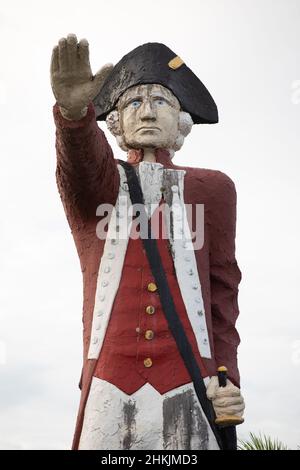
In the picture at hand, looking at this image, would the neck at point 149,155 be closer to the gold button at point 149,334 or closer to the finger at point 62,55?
the finger at point 62,55

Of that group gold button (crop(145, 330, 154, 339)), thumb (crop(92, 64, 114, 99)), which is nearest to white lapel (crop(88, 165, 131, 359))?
gold button (crop(145, 330, 154, 339))

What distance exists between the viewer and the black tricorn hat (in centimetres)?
627

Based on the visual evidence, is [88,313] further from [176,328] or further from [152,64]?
[152,64]

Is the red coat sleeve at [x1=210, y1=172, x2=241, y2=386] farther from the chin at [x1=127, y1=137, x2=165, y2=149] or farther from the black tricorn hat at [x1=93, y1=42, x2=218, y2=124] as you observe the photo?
the black tricorn hat at [x1=93, y1=42, x2=218, y2=124]

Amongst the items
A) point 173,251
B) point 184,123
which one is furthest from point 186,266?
point 184,123

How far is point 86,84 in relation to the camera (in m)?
5.18

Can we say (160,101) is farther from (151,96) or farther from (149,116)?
(149,116)

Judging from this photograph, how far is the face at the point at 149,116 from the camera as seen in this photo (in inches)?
241

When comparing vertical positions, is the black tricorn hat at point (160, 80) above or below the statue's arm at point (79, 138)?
above

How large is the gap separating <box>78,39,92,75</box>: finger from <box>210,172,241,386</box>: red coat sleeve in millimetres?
1387

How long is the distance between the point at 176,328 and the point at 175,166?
1244 mm

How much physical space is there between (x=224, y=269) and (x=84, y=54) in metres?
1.76

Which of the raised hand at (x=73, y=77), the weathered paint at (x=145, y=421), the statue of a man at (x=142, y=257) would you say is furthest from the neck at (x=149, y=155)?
the weathered paint at (x=145, y=421)

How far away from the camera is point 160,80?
20.5ft
